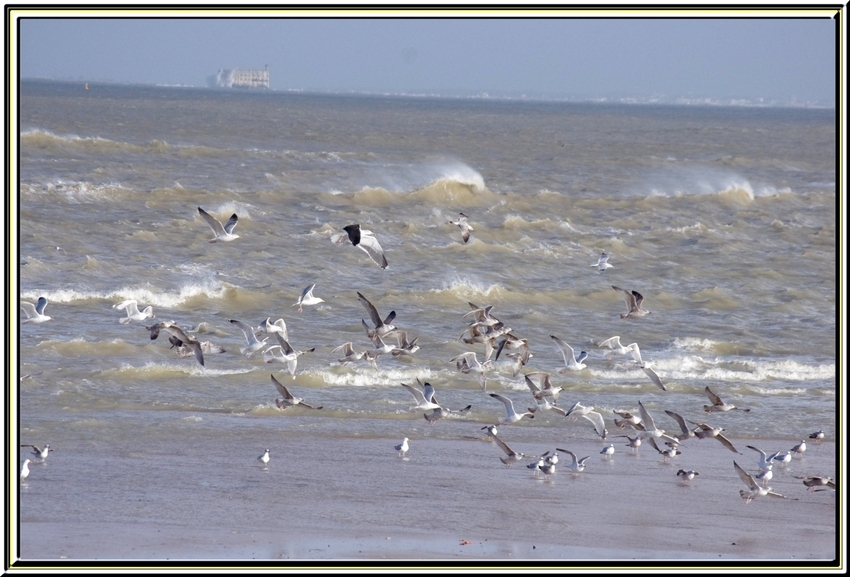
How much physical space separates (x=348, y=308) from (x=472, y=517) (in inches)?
381

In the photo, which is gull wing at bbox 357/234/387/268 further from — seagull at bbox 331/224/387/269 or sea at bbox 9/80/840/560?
sea at bbox 9/80/840/560

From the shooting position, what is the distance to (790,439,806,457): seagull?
11.4 m

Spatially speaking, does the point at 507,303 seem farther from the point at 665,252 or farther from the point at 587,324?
the point at 665,252

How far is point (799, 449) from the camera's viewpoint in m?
11.4

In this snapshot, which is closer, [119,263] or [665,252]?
[119,263]

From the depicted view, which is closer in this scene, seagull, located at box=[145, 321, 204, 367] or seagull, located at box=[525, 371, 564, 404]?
seagull, located at box=[145, 321, 204, 367]

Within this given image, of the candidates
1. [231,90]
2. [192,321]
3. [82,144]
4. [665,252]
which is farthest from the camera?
[231,90]

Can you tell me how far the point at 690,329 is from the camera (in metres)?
18.2

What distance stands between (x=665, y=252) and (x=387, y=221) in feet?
22.3

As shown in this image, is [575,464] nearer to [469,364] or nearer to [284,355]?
[469,364]

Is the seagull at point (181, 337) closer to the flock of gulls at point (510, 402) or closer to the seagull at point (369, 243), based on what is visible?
the flock of gulls at point (510, 402)

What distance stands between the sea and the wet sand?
121 millimetres

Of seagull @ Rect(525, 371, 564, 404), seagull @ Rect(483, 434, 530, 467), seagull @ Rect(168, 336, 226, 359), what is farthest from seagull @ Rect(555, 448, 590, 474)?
seagull @ Rect(168, 336, 226, 359)
